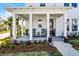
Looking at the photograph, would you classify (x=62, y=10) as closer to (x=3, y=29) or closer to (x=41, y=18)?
(x=41, y=18)

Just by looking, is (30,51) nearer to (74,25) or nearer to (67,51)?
(67,51)

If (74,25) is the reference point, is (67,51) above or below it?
below

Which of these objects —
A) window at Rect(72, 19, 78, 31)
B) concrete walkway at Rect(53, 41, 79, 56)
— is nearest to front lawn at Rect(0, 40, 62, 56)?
concrete walkway at Rect(53, 41, 79, 56)

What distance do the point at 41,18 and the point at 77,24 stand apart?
4.42m

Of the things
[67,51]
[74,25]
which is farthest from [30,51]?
[74,25]

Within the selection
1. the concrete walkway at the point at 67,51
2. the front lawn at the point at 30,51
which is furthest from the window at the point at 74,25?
the concrete walkway at the point at 67,51

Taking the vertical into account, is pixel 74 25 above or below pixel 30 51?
above

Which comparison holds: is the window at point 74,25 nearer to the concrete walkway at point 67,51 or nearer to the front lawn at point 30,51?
the front lawn at point 30,51

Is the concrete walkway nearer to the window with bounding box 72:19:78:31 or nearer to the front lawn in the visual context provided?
the front lawn

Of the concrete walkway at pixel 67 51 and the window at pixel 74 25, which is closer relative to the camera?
the concrete walkway at pixel 67 51

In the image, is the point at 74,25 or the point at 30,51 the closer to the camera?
the point at 30,51

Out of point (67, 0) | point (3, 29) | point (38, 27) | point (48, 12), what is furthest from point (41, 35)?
point (3, 29)

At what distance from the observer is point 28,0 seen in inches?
790

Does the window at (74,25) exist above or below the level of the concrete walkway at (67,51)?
above
